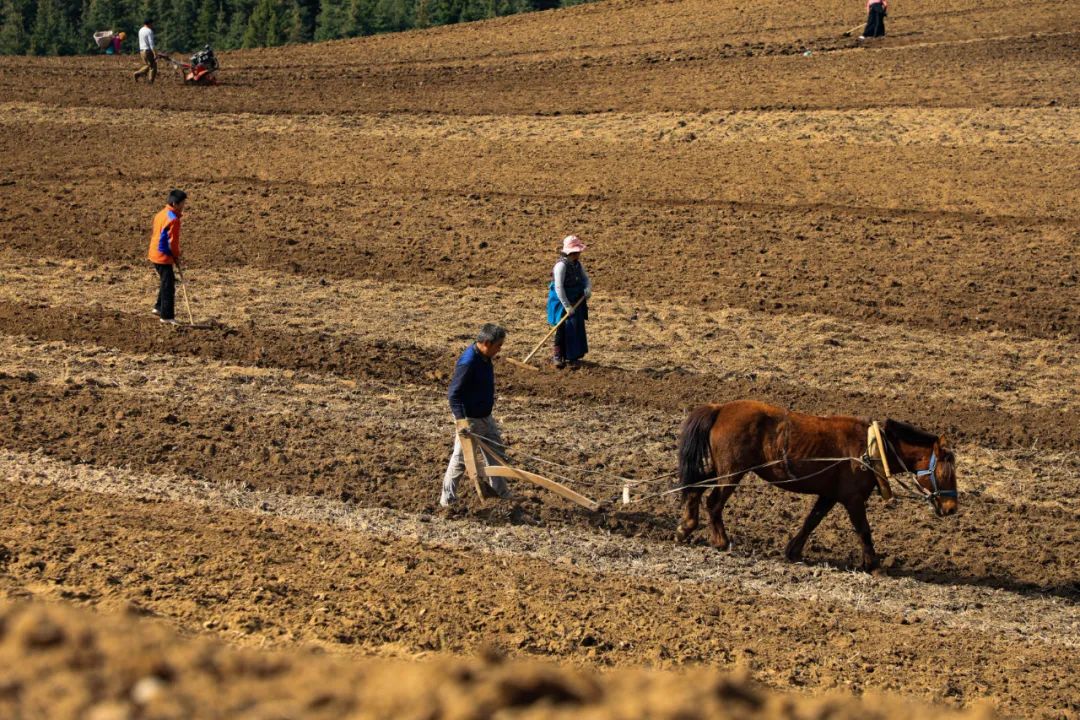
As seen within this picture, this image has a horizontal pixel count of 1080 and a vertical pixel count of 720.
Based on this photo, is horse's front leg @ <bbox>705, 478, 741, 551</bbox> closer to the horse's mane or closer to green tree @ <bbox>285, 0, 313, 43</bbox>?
the horse's mane

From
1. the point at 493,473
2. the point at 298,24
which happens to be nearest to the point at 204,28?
the point at 298,24

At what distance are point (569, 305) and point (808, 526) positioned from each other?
18.7 ft

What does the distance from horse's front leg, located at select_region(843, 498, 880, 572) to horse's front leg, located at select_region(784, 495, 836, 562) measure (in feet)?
0.65

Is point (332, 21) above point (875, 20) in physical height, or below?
above

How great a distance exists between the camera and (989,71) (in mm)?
32531

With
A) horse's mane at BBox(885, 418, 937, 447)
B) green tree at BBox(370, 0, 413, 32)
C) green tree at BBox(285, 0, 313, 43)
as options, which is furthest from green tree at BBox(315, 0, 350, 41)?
horse's mane at BBox(885, 418, 937, 447)

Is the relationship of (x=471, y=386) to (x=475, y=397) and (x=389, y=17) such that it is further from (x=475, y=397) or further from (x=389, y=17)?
(x=389, y=17)

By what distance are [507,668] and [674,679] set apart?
0.78m

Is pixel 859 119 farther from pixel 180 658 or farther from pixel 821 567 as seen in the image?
pixel 180 658

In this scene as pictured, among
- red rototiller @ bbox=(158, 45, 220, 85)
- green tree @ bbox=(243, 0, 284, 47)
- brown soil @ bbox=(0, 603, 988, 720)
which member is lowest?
brown soil @ bbox=(0, 603, 988, 720)

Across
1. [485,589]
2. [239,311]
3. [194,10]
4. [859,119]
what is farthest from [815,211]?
[194,10]

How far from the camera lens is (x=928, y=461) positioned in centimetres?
1213

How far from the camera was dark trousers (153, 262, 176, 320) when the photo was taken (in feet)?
59.9

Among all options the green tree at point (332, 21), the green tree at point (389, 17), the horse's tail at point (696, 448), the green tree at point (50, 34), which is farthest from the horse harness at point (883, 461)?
the green tree at point (50, 34)
